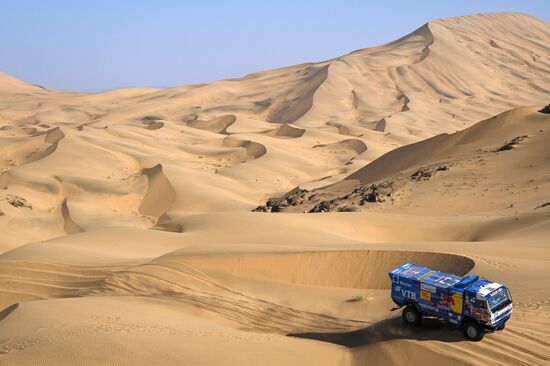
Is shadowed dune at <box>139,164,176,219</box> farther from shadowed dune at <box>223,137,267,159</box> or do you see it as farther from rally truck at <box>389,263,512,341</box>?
rally truck at <box>389,263,512,341</box>

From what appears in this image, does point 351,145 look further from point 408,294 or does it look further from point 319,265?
point 408,294

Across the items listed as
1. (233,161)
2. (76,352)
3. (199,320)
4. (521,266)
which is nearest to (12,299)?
(199,320)

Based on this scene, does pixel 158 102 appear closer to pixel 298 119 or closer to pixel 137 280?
pixel 298 119

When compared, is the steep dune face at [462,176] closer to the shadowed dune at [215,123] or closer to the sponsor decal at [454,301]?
the sponsor decal at [454,301]

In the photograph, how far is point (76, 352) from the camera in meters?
6.84

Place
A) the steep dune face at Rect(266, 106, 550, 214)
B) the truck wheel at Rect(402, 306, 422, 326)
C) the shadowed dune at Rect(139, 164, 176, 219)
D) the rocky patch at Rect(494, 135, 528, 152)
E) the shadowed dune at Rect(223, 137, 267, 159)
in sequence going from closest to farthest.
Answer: the truck wheel at Rect(402, 306, 422, 326)
the steep dune face at Rect(266, 106, 550, 214)
the rocky patch at Rect(494, 135, 528, 152)
the shadowed dune at Rect(139, 164, 176, 219)
the shadowed dune at Rect(223, 137, 267, 159)

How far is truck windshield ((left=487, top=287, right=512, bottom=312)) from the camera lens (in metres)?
7.45

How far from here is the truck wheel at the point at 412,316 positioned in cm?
818

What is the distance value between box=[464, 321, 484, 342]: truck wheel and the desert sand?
0.08 metres

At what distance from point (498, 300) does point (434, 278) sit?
89 cm

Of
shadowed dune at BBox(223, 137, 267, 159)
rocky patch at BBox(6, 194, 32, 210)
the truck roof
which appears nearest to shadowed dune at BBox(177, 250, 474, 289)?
the truck roof

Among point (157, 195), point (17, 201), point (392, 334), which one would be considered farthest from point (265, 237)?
point (157, 195)

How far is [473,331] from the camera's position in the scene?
7.49 m

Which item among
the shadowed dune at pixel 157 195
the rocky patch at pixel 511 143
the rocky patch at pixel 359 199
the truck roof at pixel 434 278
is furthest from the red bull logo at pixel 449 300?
the shadowed dune at pixel 157 195
